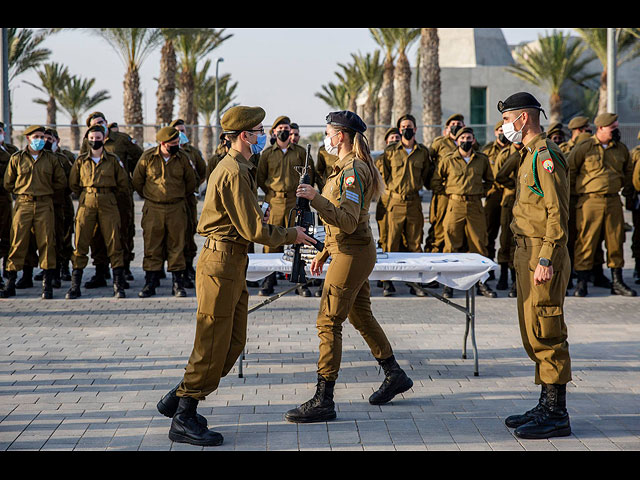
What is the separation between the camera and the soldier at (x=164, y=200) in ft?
34.3

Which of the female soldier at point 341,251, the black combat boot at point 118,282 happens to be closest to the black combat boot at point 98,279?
the black combat boot at point 118,282

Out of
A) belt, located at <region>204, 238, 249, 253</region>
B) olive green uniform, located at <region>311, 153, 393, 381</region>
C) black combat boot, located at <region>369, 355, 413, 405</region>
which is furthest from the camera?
black combat boot, located at <region>369, 355, 413, 405</region>

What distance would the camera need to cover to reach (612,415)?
18.5ft

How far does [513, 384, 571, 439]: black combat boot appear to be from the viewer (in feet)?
16.9

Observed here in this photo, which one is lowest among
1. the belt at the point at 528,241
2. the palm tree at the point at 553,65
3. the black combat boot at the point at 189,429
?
the black combat boot at the point at 189,429

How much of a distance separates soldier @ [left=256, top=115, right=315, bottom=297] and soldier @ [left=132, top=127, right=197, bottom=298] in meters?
1.09

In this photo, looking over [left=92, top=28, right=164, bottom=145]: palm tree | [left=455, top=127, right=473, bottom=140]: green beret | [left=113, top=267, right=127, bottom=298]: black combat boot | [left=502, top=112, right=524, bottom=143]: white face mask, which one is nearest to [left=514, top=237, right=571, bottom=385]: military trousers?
[left=502, top=112, right=524, bottom=143]: white face mask

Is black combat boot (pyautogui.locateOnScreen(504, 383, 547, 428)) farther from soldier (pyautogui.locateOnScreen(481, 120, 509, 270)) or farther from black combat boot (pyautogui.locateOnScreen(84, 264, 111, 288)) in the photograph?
black combat boot (pyautogui.locateOnScreen(84, 264, 111, 288))

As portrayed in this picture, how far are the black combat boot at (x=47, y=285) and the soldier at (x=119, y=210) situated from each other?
0.71m

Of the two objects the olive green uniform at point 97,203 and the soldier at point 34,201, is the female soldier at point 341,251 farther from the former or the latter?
the soldier at point 34,201

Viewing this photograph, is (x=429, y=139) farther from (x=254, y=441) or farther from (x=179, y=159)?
(x=254, y=441)

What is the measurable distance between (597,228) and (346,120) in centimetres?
617

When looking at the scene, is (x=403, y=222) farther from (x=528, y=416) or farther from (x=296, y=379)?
(x=528, y=416)
